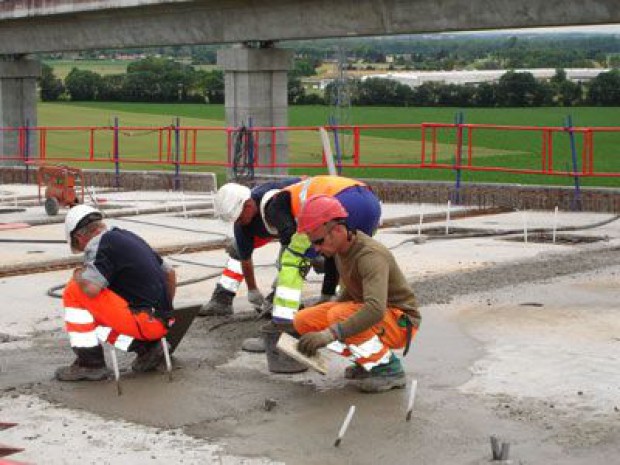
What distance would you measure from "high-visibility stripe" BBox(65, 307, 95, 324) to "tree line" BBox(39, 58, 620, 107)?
157 ft

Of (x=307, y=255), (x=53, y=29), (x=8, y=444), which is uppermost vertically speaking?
(x=53, y=29)

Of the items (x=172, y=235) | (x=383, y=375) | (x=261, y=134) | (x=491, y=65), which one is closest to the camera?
(x=383, y=375)

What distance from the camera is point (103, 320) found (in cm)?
883

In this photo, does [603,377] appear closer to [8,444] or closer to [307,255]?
[307,255]

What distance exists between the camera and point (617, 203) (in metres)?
20.9

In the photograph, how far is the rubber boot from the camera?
8852mm

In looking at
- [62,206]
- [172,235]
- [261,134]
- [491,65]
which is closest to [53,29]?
[261,134]

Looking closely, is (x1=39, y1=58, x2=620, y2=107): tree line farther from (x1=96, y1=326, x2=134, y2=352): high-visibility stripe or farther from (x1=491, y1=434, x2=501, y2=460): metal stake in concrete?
(x1=491, y1=434, x2=501, y2=460): metal stake in concrete

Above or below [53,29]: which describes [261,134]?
below

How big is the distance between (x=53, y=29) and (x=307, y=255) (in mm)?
28524

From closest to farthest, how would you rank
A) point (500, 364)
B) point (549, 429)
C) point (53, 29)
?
point (549, 429), point (500, 364), point (53, 29)

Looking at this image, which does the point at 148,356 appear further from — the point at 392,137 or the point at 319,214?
the point at 392,137

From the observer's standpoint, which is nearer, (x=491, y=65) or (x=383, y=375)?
(x=383, y=375)

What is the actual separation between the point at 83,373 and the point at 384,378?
2018 mm
